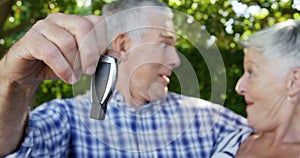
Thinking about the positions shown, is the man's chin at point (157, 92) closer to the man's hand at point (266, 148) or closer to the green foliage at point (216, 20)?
the man's hand at point (266, 148)

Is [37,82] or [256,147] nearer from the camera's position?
[37,82]

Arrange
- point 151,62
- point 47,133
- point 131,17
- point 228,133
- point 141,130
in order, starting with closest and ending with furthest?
point 131,17 → point 47,133 → point 151,62 → point 141,130 → point 228,133

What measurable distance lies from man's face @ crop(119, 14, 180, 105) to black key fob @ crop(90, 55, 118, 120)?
1.80ft

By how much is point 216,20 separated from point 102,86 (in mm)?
3084

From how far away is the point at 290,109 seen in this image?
206 cm

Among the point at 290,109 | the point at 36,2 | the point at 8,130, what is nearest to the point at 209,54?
the point at 8,130

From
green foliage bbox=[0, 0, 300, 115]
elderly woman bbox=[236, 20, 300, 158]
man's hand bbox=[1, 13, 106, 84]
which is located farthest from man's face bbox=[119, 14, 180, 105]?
green foliage bbox=[0, 0, 300, 115]

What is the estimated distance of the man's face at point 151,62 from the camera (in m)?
1.55

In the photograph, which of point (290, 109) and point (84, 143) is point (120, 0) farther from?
point (290, 109)

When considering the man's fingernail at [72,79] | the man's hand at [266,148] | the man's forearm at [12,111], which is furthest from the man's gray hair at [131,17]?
the man's hand at [266,148]

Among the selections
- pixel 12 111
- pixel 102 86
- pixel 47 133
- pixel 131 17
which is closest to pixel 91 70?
pixel 102 86

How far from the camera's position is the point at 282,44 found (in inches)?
80.2

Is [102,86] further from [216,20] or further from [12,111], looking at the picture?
[216,20]

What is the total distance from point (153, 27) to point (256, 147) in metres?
0.70
